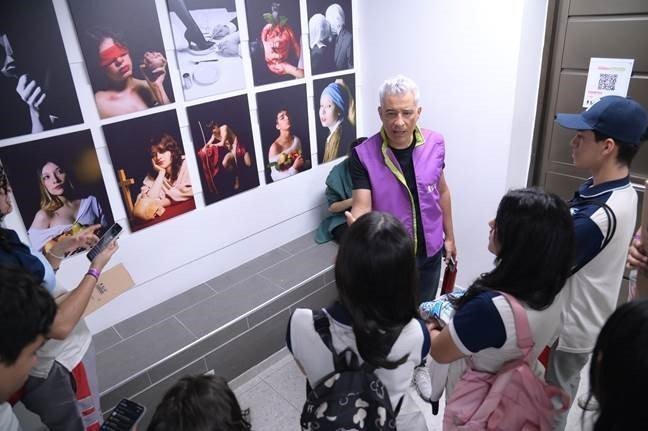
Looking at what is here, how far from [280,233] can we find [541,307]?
6.63ft

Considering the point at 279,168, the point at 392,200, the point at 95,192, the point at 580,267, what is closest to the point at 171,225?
the point at 95,192

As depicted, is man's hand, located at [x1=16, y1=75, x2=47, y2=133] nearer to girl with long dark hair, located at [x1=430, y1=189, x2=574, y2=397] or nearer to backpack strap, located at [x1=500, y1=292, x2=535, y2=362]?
girl with long dark hair, located at [x1=430, y1=189, x2=574, y2=397]

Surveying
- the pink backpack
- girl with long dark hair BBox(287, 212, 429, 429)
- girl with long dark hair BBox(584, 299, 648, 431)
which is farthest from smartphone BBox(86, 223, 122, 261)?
girl with long dark hair BBox(584, 299, 648, 431)

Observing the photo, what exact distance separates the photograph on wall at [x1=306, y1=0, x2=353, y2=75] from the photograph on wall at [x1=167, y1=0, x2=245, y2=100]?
0.57 metres

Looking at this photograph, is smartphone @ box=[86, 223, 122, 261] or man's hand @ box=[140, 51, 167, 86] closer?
smartphone @ box=[86, 223, 122, 261]

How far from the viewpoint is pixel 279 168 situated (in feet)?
8.95

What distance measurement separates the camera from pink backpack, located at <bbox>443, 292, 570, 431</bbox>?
3.56 feet

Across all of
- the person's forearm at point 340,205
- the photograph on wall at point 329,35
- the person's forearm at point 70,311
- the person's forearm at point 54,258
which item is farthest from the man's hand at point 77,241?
the photograph on wall at point 329,35

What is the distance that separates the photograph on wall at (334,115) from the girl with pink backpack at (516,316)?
1.90 meters

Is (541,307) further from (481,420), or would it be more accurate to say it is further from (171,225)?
(171,225)

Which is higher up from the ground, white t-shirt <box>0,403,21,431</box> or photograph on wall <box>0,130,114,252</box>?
photograph on wall <box>0,130,114,252</box>

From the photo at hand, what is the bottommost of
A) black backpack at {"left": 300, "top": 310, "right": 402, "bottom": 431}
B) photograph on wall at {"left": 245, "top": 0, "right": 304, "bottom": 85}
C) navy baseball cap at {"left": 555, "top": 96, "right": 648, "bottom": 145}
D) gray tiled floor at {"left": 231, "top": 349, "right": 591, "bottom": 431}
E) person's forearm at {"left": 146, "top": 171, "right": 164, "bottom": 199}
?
gray tiled floor at {"left": 231, "top": 349, "right": 591, "bottom": 431}

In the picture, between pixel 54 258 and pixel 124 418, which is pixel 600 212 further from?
pixel 54 258

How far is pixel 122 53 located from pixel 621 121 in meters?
2.04
